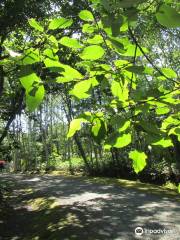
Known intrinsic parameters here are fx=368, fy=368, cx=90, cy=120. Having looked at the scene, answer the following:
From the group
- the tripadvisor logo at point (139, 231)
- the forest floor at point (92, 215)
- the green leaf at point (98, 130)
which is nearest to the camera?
the green leaf at point (98, 130)

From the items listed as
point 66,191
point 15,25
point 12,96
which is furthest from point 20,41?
point 66,191

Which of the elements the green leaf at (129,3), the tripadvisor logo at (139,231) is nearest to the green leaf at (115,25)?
the green leaf at (129,3)

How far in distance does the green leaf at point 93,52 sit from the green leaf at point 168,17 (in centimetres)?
23

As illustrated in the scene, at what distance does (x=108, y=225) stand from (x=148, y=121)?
773cm

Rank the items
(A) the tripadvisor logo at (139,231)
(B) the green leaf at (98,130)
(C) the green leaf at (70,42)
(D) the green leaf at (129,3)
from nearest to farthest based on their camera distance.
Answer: (D) the green leaf at (129,3), (C) the green leaf at (70,42), (B) the green leaf at (98,130), (A) the tripadvisor logo at (139,231)

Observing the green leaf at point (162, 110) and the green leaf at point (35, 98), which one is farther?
the green leaf at point (162, 110)

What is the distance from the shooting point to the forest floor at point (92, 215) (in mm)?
7688

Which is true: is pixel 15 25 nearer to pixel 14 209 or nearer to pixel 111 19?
pixel 14 209

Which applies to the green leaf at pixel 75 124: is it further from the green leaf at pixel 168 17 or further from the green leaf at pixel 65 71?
the green leaf at pixel 168 17

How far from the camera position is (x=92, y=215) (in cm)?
939

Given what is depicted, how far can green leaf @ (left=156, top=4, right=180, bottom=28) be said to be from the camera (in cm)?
57

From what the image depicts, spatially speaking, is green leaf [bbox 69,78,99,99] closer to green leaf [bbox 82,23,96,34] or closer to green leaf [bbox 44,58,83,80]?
green leaf [bbox 44,58,83,80]

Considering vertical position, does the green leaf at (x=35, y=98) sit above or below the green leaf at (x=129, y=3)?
below

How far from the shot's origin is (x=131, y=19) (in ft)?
2.00
